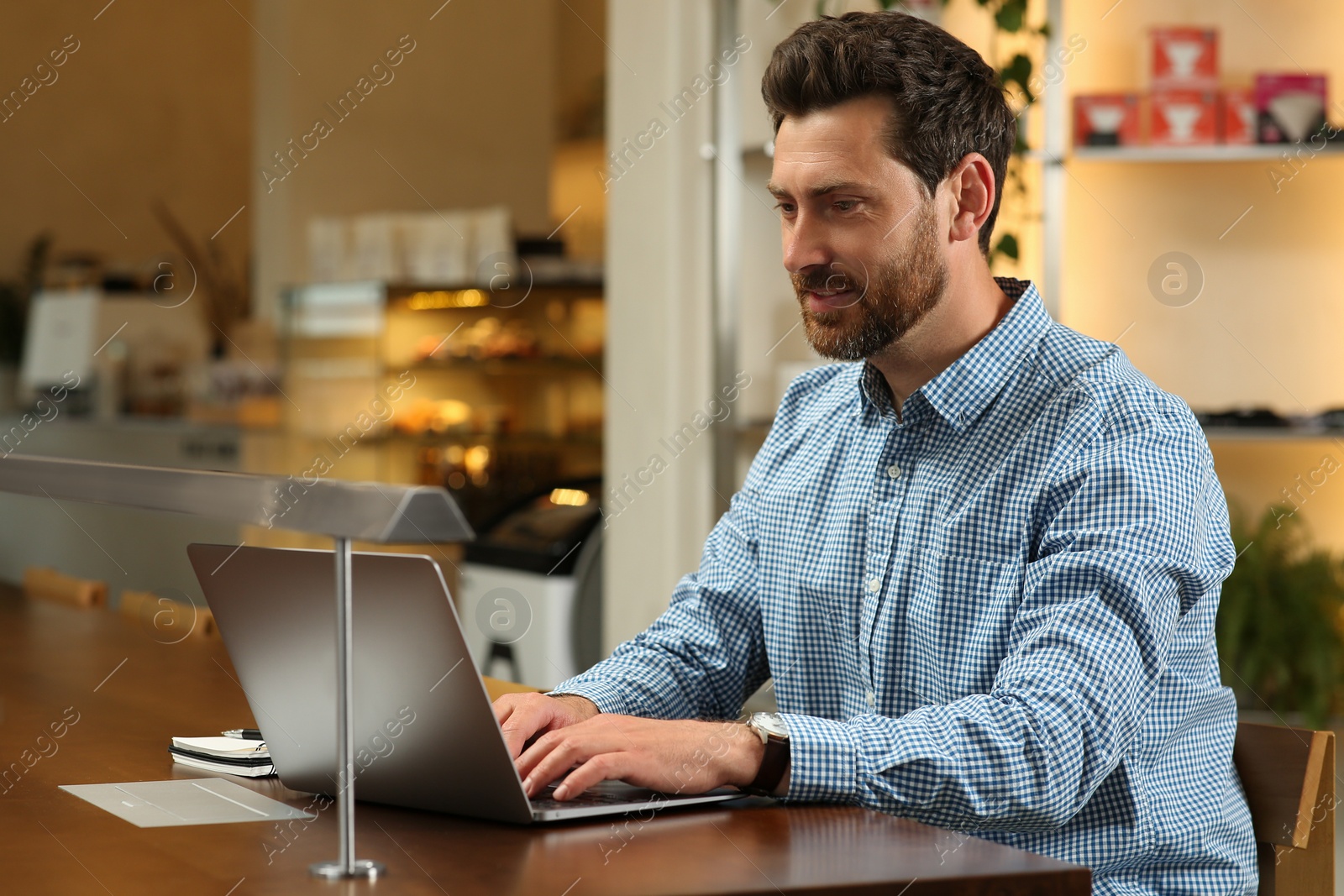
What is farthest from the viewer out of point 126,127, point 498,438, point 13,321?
point 126,127

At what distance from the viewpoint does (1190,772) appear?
55.2 inches

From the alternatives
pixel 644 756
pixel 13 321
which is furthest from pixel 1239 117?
pixel 13 321

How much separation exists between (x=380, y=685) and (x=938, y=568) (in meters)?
0.64

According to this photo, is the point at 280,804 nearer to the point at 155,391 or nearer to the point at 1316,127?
the point at 1316,127

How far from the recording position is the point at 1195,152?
10.3 feet

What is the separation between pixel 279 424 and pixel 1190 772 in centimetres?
416

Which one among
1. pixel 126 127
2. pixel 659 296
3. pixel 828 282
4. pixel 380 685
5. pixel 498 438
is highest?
pixel 126 127

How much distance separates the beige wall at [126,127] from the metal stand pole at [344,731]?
7744 mm

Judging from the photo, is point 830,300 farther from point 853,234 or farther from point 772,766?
point 772,766

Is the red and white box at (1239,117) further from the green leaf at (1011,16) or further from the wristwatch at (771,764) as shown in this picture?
the wristwatch at (771,764)

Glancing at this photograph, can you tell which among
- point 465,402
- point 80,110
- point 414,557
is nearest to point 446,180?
point 465,402

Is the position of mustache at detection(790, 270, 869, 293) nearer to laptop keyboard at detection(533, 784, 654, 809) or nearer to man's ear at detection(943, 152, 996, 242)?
man's ear at detection(943, 152, 996, 242)

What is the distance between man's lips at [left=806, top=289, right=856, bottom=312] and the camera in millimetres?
1529

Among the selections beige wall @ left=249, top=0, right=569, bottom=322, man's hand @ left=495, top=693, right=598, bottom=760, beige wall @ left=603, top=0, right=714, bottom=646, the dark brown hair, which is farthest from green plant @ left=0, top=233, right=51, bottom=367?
man's hand @ left=495, top=693, right=598, bottom=760
